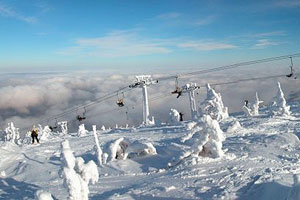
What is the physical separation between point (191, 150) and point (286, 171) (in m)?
5.07

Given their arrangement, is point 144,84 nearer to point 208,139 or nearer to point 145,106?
point 145,106

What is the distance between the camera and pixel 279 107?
3797cm

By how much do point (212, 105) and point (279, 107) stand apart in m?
7.11

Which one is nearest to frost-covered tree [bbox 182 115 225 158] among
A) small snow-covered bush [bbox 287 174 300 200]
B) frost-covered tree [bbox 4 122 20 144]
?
small snow-covered bush [bbox 287 174 300 200]

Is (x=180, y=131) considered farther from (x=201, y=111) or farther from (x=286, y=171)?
(x=286, y=171)

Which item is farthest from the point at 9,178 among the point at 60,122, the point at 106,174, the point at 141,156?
the point at 60,122

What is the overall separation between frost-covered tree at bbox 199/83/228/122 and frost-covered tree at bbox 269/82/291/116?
531 cm

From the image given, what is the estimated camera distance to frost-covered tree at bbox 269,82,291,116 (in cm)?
3778

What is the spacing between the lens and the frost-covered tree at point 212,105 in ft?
130

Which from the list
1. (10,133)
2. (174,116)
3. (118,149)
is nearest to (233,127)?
(118,149)

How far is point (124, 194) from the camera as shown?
600 inches

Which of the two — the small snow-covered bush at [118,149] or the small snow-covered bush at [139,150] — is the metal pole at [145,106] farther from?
the small snow-covered bush at [139,150]

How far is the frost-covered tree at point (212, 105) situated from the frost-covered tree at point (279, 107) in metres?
5.31

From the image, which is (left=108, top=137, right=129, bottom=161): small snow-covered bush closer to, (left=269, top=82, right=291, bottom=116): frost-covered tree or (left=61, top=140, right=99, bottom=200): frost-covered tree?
(left=61, top=140, right=99, bottom=200): frost-covered tree
